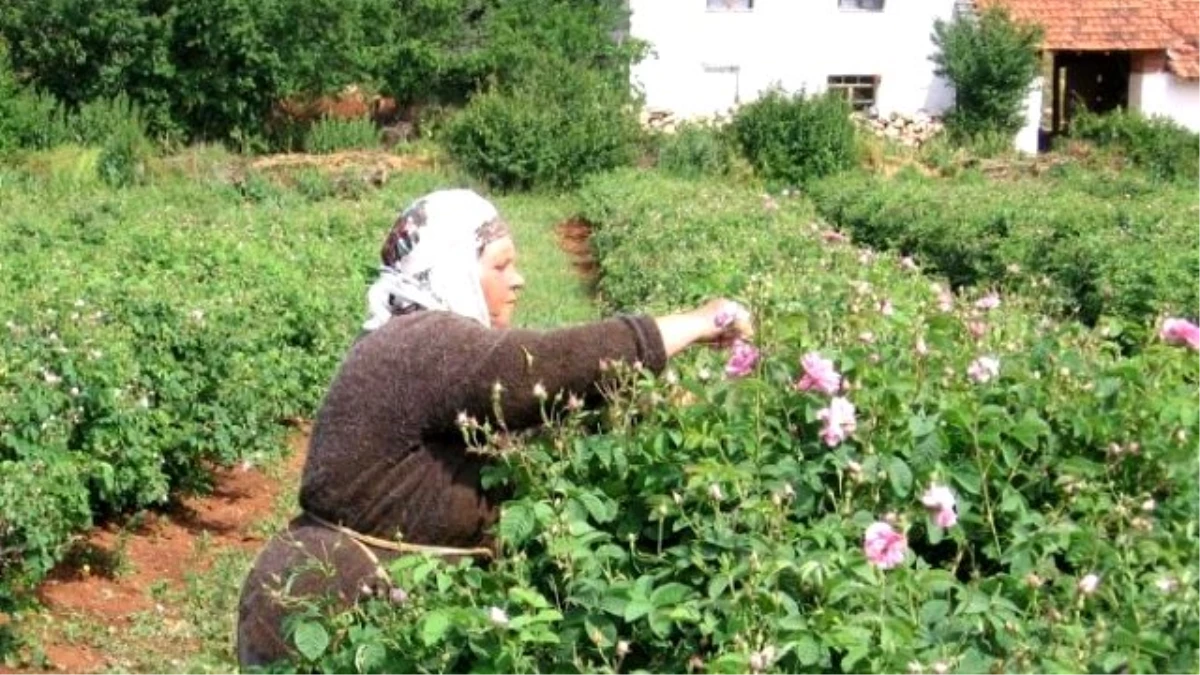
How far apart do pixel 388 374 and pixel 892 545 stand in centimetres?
105

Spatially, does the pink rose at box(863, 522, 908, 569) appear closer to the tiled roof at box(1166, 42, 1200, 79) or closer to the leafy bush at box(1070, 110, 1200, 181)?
the leafy bush at box(1070, 110, 1200, 181)

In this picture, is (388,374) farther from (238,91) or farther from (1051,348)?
(238,91)

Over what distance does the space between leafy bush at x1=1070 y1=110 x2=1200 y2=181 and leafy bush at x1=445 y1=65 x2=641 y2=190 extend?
7999mm

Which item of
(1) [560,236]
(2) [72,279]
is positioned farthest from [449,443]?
(1) [560,236]

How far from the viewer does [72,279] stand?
1004 centimetres

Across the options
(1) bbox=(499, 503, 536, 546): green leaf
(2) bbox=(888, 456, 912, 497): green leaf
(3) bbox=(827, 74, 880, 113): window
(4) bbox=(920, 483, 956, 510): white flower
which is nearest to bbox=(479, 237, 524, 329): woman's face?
(1) bbox=(499, 503, 536, 546): green leaf

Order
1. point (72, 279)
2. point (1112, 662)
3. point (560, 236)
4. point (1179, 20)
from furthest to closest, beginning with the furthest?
point (1179, 20) < point (560, 236) < point (72, 279) < point (1112, 662)

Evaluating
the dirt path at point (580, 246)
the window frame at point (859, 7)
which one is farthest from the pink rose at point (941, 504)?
the window frame at point (859, 7)

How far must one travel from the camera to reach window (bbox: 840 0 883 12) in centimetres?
3406

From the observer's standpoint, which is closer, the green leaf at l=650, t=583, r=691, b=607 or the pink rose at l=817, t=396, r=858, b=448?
the green leaf at l=650, t=583, r=691, b=607

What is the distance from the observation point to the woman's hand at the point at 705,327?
3.08 meters

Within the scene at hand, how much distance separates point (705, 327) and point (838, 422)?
445mm

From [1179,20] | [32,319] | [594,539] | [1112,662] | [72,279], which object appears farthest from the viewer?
[1179,20]

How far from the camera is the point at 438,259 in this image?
11.0 ft
